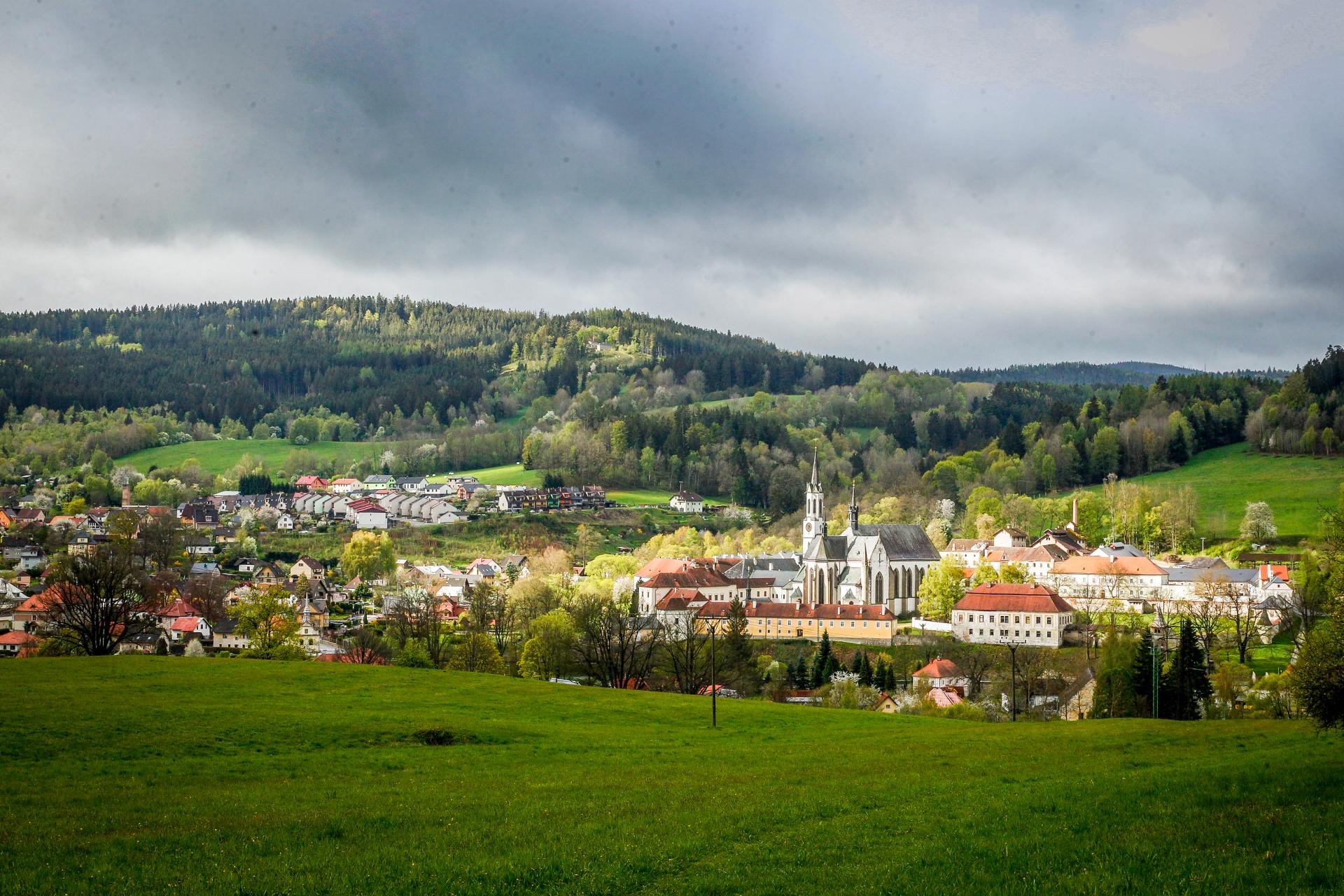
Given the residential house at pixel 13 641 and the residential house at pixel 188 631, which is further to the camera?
the residential house at pixel 188 631

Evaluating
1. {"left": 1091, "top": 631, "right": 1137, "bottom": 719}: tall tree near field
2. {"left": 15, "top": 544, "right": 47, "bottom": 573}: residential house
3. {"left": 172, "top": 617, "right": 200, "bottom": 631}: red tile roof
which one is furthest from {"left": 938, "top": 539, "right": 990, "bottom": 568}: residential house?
{"left": 15, "top": 544, "right": 47, "bottom": 573}: residential house

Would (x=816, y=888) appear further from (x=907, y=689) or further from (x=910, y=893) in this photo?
(x=907, y=689)

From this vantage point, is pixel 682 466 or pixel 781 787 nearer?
pixel 781 787

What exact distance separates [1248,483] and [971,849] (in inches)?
4723

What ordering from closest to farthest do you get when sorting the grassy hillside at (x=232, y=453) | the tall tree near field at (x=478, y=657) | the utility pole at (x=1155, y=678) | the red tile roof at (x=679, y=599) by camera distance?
the utility pole at (x=1155, y=678) → the tall tree near field at (x=478, y=657) → the red tile roof at (x=679, y=599) → the grassy hillside at (x=232, y=453)

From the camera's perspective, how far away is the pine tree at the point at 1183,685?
1769 inches

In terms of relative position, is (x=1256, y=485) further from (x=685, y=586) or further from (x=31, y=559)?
(x=31, y=559)

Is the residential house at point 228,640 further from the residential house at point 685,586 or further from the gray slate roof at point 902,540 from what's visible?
the gray slate roof at point 902,540

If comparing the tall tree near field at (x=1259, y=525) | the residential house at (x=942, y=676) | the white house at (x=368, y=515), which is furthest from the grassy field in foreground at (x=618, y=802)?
the white house at (x=368, y=515)

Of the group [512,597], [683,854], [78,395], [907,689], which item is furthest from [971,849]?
[78,395]

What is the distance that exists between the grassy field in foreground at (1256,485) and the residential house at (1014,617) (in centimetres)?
3406

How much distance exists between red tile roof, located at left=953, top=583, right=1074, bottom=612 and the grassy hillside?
416 ft

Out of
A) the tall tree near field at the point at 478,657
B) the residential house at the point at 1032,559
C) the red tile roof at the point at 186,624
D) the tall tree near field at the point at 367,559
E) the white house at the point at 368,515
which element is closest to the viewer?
the tall tree near field at the point at 478,657

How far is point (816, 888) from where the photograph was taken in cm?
1108
